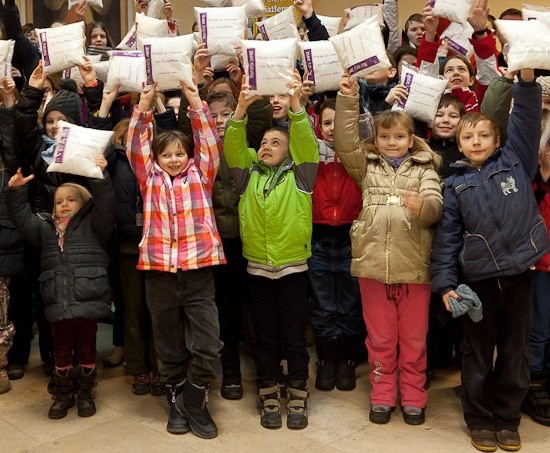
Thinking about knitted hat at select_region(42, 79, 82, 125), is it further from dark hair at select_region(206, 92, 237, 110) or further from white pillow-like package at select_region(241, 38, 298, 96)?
white pillow-like package at select_region(241, 38, 298, 96)

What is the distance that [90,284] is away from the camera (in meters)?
3.21

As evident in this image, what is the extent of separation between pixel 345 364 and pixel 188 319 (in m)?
0.93

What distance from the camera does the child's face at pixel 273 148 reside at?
3.21 m

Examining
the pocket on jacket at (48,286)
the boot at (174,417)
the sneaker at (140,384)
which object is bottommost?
the sneaker at (140,384)

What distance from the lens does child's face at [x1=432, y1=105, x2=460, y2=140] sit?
11.4ft

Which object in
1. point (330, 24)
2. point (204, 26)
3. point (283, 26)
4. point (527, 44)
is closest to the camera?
point (527, 44)

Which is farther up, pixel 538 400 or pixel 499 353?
pixel 499 353

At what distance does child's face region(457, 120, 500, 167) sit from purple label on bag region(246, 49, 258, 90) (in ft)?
3.15

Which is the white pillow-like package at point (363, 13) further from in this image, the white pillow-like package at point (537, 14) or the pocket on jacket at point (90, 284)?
the pocket on jacket at point (90, 284)

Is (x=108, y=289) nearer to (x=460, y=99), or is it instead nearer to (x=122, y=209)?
(x=122, y=209)

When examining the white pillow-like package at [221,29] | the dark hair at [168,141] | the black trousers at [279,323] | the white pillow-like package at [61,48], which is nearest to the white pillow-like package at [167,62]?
A: the dark hair at [168,141]

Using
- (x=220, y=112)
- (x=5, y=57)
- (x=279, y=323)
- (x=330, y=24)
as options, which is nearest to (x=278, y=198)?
(x=279, y=323)

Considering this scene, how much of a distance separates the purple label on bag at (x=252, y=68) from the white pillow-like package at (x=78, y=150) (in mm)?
706

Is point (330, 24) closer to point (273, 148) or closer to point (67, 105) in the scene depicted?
point (273, 148)
